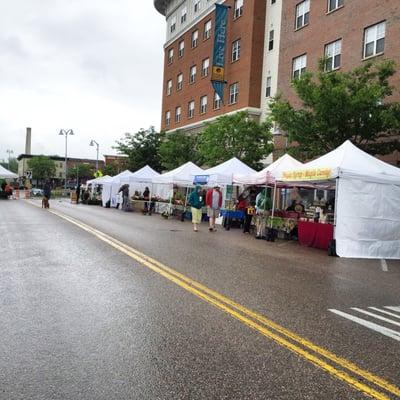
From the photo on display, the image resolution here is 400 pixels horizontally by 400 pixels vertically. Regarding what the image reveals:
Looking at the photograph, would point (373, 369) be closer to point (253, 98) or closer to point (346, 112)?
point (346, 112)

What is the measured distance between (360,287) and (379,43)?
58.2ft

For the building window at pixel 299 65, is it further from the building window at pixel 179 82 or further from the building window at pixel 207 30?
the building window at pixel 179 82

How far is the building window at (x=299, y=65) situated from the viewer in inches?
1116

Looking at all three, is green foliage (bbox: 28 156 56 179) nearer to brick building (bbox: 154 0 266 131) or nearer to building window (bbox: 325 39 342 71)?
brick building (bbox: 154 0 266 131)

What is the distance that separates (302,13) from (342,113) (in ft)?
44.9

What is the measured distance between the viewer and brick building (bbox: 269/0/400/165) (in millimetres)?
22344

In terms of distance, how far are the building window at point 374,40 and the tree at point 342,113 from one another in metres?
3.53

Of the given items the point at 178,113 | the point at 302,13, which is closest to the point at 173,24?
the point at 178,113

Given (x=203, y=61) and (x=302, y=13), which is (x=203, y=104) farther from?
(x=302, y=13)

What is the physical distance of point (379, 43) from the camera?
22938mm

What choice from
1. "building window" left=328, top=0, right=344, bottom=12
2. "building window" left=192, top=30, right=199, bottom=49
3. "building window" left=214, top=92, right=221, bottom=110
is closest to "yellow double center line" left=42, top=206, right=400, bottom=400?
"building window" left=328, top=0, right=344, bottom=12

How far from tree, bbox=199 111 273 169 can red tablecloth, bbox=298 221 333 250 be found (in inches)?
468

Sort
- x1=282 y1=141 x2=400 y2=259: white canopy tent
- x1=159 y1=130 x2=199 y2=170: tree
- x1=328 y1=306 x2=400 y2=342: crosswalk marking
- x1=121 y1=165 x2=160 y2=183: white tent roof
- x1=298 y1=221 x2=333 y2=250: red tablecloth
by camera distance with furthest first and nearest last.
A: 1. x1=159 y1=130 x2=199 y2=170: tree
2. x1=121 y1=165 x2=160 y2=183: white tent roof
3. x1=298 y1=221 x2=333 y2=250: red tablecloth
4. x1=282 y1=141 x2=400 y2=259: white canopy tent
5. x1=328 y1=306 x2=400 y2=342: crosswalk marking

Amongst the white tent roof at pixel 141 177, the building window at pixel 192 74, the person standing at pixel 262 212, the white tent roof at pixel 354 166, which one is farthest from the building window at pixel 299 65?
the white tent roof at pixel 354 166
